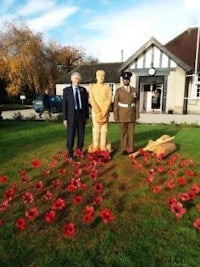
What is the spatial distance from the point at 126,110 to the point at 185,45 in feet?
80.1

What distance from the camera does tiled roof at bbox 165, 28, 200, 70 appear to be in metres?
27.9

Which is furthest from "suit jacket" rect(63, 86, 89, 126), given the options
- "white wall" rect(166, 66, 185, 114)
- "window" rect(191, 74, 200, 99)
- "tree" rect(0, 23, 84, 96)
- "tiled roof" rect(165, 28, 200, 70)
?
"tree" rect(0, 23, 84, 96)

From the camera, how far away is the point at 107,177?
246 inches

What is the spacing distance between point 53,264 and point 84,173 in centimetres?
313

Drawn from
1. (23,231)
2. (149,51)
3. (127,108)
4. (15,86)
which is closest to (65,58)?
(15,86)

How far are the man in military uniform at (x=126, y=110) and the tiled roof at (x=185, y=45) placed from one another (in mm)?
20720

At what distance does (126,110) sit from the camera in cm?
793

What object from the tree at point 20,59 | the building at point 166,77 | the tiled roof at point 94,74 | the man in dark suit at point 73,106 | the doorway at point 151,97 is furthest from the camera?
the tree at point 20,59

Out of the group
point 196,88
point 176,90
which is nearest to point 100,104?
point 176,90

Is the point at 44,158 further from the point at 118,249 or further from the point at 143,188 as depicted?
the point at 118,249

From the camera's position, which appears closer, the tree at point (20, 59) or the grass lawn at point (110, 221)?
the grass lawn at point (110, 221)

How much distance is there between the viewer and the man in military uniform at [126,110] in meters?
7.93

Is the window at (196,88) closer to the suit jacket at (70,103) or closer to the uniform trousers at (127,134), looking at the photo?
the uniform trousers at (127,134)

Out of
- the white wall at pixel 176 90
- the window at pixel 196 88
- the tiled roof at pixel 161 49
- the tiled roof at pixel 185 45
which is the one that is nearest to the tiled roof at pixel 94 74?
the tiled roof at pixel 161 49
